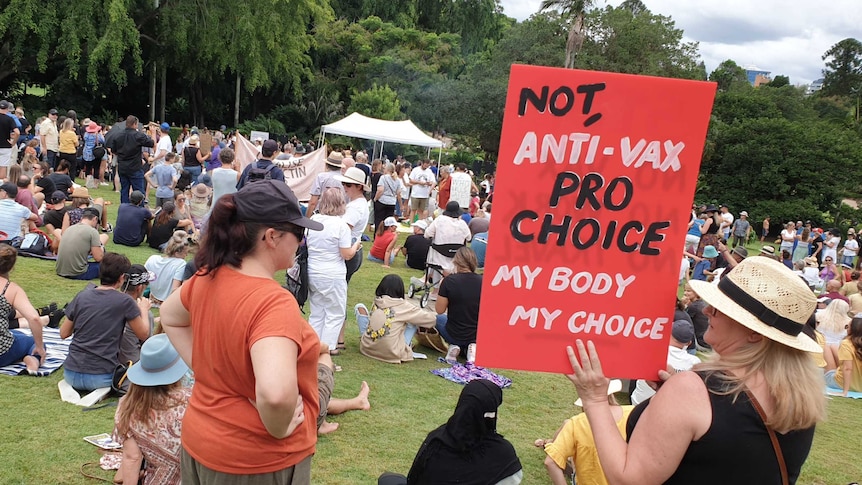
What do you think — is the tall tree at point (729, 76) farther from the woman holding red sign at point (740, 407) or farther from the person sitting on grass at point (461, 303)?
the woman holding red sign at point (740, 407)

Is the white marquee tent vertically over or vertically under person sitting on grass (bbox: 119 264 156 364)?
over

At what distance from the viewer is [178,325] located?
96.4 inches

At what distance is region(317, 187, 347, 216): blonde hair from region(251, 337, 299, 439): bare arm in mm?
4043

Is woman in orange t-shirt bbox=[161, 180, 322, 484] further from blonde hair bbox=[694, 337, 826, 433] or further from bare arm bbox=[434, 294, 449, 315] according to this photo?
bare arm bbox=[434, 294, 449, 315]

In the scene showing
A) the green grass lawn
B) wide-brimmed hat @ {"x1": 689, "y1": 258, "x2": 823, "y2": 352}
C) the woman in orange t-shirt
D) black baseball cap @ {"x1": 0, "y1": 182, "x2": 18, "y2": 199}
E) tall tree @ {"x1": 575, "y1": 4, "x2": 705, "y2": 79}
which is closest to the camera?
wide-brimmed hat @ {"x1": 689, "y1": 258, "x2": 823, "y2": 352}

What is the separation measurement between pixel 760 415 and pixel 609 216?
0.82 metres

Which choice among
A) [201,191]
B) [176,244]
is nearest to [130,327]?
[176,244]

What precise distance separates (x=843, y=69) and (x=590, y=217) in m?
78.7

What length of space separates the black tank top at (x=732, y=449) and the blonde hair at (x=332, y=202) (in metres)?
4.46

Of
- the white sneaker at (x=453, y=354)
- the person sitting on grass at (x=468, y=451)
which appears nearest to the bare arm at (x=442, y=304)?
the white sneaker at (x=453, y=354)

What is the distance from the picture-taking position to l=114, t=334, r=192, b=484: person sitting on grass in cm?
360

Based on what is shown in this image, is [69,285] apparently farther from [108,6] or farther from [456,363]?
[108,6]

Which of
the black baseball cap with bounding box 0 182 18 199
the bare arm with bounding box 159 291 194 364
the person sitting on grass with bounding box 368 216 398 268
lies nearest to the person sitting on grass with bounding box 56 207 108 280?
the black baseball cap with bounding box 0 182 18 199

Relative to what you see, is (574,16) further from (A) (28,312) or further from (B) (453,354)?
(A) (28,312)
